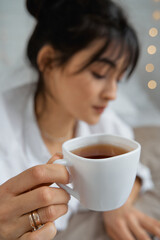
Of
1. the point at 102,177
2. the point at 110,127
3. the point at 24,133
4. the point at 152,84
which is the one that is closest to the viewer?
the point at 102,177

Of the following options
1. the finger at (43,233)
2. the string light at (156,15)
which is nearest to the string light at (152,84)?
the string light at (156,15)

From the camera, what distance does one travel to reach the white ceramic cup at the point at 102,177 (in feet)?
0.62

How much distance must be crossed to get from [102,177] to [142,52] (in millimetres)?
252

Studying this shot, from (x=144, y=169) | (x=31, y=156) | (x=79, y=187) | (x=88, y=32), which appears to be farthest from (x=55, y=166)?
(x=144, y=169)

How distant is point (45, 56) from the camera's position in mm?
425

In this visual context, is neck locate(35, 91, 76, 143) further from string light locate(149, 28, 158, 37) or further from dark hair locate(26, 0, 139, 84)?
string light locate(149, 28, 158, 37)

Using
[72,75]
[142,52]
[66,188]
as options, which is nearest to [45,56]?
[72,75]

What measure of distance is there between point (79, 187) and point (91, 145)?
0.06 meters

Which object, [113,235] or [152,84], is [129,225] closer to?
[113,235]

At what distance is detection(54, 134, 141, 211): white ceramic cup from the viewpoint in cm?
19

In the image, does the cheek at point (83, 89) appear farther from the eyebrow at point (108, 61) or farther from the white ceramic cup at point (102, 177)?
the white ceramic cup at point (102, 177)

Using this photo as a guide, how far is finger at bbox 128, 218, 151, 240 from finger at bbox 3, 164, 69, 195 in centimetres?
24

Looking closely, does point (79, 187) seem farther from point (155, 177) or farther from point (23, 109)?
point (155, 177)

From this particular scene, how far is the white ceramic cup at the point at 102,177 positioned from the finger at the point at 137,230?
0.20m
